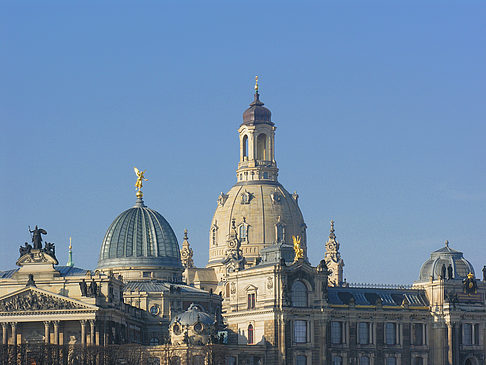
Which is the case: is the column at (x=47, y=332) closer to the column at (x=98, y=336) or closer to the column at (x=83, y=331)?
the column at (x=83, y=331)

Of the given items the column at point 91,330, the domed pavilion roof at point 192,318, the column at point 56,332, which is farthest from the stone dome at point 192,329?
the column at point 56,332

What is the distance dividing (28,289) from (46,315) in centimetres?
390

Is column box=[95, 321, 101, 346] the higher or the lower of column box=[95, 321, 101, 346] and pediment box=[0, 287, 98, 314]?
the lower

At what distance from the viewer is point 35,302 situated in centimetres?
19550

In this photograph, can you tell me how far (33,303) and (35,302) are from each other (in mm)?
274

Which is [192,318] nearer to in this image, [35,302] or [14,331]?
[35,302]

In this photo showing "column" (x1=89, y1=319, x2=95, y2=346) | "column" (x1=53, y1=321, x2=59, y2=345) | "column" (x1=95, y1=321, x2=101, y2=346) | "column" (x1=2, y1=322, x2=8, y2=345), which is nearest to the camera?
"column" (x1=95, y1=321, x2=101, y2=346)

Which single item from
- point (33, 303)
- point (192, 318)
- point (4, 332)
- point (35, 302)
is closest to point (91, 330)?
point (35, 302)

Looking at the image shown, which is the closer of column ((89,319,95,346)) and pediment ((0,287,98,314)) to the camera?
column ((89,319,95,346))

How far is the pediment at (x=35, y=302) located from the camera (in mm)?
194625

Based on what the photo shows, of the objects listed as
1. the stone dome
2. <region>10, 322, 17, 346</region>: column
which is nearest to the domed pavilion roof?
the stone dome

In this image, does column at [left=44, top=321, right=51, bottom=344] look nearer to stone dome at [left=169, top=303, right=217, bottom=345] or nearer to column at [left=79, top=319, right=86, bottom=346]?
column at [left=79, top=319, right=86, bottom=346]

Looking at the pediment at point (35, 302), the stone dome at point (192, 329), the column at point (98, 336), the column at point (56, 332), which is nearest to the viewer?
the stone dome at point (192, 329)

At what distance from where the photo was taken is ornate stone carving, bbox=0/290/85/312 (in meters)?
195
